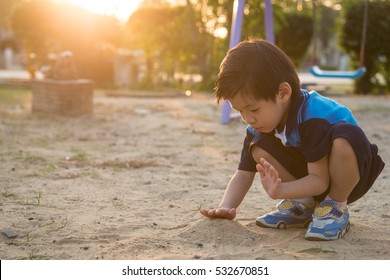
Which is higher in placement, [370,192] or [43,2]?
[43,2]

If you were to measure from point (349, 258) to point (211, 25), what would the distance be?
11.0 metres

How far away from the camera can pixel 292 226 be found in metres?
2.67

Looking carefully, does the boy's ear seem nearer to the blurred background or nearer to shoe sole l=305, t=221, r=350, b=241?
shoe sole l=305, t=221, r=350, b=241

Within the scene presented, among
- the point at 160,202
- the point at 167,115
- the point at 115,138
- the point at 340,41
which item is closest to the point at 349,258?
the point at 160,202

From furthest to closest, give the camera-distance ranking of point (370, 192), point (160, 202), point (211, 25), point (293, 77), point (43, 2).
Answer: point (43, 2) → point (211, 25) → point (370, 192) → point (160, 202) → point (293, 77)

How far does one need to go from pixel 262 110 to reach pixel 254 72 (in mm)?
164

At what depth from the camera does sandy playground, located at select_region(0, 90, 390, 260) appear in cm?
230

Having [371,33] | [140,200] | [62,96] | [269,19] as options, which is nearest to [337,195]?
[140,200]

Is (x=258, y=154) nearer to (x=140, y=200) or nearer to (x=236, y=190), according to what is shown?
(x=236, y=190)

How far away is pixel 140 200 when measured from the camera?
316 centimetres

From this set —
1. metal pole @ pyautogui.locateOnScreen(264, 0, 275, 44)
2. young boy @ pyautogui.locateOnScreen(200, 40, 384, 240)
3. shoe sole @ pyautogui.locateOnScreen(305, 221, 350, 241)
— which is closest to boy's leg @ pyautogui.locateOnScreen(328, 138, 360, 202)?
young boy @ pyautogui.locateOnScreen(200, 40, 384, 240)

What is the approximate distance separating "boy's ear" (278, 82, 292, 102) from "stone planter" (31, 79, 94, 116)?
5092 mm

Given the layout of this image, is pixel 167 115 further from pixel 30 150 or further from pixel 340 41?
pixel 340 41

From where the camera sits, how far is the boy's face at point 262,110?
2301 millimetres
